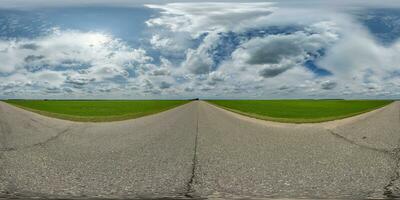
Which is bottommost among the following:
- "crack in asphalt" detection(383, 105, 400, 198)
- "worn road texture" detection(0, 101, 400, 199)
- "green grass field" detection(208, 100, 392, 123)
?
"worn road texture" detection(0, 101, 400, 199)

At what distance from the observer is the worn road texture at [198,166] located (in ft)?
29.2

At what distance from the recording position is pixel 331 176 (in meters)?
10.6

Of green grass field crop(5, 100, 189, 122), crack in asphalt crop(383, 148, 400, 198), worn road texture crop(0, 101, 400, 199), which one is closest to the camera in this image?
crack in asphalt crop(383, 148, 400, 198)

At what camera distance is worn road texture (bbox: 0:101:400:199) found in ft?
29.2

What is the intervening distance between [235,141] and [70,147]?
6.39m

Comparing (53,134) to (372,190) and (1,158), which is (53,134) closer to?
(1,158)

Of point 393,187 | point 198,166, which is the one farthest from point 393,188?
point 198,166

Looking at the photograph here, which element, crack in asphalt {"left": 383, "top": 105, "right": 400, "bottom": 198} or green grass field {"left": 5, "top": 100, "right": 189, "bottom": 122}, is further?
green grass field {"left": 5, "top": 100, "right": 189, "bottom": 122}

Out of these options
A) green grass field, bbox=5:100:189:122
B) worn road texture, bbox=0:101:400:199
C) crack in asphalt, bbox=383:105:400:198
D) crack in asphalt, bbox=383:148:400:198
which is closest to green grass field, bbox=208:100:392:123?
green grass field, bbox=5:100:189:122

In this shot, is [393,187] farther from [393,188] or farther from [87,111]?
[87,111]

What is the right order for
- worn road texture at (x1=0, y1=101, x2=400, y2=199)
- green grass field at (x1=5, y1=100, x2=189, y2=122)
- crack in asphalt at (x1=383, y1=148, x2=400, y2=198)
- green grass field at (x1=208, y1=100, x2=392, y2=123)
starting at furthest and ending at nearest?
green grass field at (x1=208, y1=100, x2=392, y2=123)
green grass field at (x1=5, y1=100, x2=189, y2=122)
worn road texture at (x1=0, y1=101, x2=400, y2=199)
crack in asphalt at (x1=383, y1=148, x2=400, y2=198)

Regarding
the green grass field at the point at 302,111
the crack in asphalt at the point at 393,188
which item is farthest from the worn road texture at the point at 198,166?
the green grass field at the point at 302,111

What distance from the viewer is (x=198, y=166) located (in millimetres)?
11945

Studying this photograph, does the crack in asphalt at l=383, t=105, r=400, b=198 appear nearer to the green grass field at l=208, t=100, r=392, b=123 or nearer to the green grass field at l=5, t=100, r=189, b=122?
the green grass field at l=208, t=100, r=392, b=123
